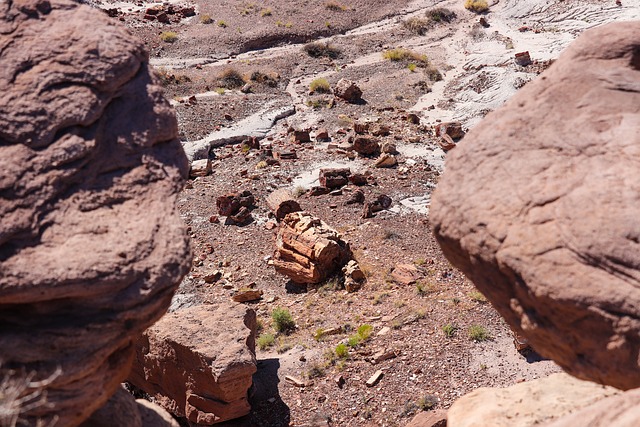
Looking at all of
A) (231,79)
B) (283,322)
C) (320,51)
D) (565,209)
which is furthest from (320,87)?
(565,209)

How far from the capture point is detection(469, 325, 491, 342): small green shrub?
11.1 meters

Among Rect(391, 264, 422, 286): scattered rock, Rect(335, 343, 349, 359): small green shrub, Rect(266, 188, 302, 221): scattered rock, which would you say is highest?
Rect(335, 343, 349, 359): small green shrub

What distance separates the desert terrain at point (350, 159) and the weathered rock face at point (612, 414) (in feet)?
18.5

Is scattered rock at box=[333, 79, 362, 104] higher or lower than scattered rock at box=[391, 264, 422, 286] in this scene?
lower

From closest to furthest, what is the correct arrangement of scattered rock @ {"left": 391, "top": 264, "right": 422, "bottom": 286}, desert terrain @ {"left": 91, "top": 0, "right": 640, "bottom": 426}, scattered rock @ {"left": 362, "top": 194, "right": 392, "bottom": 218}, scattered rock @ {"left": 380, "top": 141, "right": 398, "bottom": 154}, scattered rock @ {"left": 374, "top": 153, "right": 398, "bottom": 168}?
1. desert terrain @ {"left": 91, "top": 0, "right": 640, "bottom": 426}
2. scattered rock @ {"left": 391, "top": 264, "right": 422, "bottom": 286}
3. scattered rock @ {"left": 362, "top": 194, "right": 392, "bottom": 218}
4. scattered rock @ {"left": 374, "top": 153, "right": 398, "bottom": 168}
5. scattered rock @ {"left": 380, "top": 141, "right": 398, "bottom": 154}

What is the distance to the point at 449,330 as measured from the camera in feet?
37.2

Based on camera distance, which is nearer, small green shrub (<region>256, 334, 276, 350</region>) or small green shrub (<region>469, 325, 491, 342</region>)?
small green shrub (<region>469, 325, 491, 342</region>)

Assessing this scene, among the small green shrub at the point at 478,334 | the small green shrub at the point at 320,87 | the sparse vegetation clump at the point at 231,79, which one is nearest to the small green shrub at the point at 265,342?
the small green shrub at the point at 478,334

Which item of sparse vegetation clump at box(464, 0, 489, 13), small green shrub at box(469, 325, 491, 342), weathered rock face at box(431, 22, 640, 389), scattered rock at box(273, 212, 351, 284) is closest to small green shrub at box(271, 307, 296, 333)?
scattered rock at box(273, 212, 351, 284)

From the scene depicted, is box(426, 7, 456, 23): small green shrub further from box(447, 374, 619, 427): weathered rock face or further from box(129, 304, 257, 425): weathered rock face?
box(447, 374, 619, 427): weathered rock face

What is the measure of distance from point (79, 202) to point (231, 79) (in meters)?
25.3

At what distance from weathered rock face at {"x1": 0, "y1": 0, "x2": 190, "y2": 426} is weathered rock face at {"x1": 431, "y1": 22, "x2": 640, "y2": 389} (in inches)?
94.7

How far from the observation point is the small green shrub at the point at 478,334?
1111cm

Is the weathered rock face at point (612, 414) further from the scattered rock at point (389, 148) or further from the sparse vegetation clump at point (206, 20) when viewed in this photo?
the sparse vegetation clump at point (206, 20)
